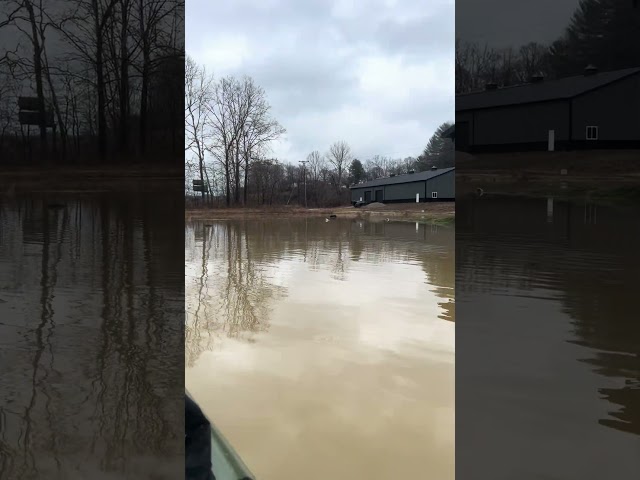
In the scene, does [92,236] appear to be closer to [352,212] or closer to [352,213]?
[352,213]

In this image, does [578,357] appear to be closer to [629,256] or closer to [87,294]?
[629,256]

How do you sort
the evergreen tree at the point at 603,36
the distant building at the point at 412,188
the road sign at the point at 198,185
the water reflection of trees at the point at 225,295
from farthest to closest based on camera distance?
the distant building at the point at 412,188, the road sign at the point at 198,185, the water reflection of trees at the point at 225,295, the evergreen tree at the point at 603,36

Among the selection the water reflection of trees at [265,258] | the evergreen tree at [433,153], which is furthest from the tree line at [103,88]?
the evergreen tree at [433,153]

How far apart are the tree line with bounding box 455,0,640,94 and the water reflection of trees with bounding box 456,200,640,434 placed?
335 millimetres

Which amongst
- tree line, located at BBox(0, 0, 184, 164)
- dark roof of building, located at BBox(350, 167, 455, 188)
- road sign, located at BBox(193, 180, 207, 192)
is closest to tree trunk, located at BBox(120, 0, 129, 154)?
tree line, located at BBox(0, 0, 184, 164)

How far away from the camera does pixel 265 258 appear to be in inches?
698

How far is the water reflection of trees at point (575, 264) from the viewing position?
1291mm

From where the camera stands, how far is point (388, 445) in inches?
248

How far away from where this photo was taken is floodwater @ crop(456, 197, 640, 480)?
51.1 inches

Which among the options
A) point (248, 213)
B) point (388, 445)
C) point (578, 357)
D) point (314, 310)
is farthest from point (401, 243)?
point (578, 357)

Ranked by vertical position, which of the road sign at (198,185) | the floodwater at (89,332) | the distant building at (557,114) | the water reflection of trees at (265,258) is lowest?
the water reflection of trees at (265,258)

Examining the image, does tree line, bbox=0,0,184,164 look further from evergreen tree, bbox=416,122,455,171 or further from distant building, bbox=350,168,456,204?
evergreen tree, bbox=416,122,455,171

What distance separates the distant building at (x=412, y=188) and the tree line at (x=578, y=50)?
2344 centimetres

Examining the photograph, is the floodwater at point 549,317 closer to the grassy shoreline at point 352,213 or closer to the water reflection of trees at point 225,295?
the water reflection of trees at point 225,295
